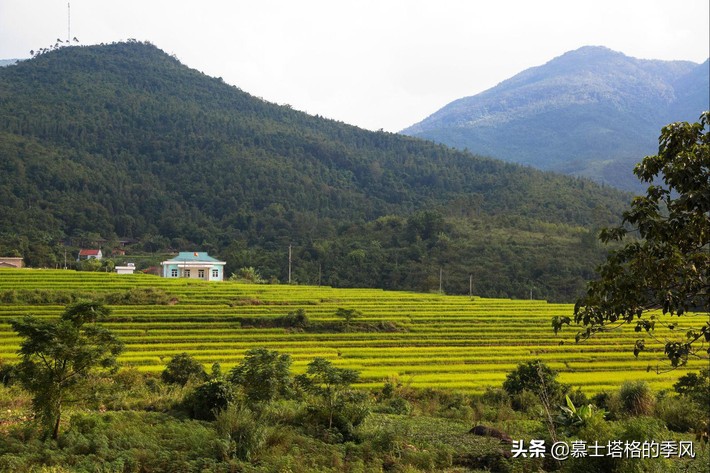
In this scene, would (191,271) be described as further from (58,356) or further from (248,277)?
(58,356)

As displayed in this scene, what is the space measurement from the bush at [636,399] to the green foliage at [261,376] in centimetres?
1110

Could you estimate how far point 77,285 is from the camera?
4581 centimetres

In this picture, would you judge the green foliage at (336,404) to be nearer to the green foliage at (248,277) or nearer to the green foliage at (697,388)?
the green foliage at (697,388)

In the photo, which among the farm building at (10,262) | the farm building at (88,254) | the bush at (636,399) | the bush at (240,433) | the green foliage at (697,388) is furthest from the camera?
the farm building at (88,254)

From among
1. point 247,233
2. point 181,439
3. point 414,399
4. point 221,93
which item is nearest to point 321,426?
point 181,439

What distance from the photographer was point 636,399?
21078 mm

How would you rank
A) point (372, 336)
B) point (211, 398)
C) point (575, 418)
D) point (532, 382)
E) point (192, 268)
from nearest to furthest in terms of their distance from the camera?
point (575, 418) → point (211, 398) → point (532, 382) → point (372, 336) → point (192, 268)

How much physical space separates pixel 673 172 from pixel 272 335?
3147 centimetres

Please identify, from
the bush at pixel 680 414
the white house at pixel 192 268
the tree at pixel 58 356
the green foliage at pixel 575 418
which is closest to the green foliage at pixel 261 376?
the tree at pixel 58 356

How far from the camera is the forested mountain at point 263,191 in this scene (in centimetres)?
8038

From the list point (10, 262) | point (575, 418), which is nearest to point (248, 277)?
point (10, 262)

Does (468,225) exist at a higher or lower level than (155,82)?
lower

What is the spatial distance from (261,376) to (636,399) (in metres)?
12.4

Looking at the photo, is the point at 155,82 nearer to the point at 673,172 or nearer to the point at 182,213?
the point at 182,213
